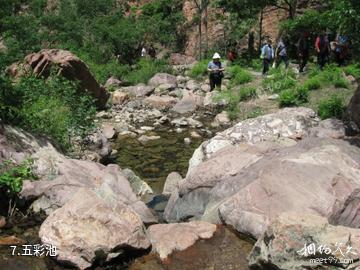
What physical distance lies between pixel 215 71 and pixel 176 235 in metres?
13.0

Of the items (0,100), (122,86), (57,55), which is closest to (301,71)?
(122,86)

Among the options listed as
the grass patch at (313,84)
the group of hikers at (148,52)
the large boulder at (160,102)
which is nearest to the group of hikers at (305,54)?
the large boulder at (160,102)

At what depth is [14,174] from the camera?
8.92 m

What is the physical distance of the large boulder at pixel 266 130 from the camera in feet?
38.2

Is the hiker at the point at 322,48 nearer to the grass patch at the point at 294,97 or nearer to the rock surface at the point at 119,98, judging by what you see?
the grass patch at the point at 294,97

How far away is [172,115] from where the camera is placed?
63.4 feet

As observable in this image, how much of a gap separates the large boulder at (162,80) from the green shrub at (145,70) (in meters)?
0.73

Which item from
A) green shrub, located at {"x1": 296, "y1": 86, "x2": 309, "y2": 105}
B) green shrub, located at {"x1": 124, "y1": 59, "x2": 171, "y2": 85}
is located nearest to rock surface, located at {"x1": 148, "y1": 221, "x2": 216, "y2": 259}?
green shrub, located at {"x1": 296, "y1": 86, "x2": 309, "y2": 105}

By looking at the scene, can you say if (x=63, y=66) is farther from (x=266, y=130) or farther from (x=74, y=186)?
(x=74, y=186)

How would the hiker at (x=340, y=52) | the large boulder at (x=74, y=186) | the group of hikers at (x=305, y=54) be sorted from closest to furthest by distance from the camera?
the large boulder at (x=74, y=186), the group of hikers at (x=305, y=54), the hiker at (x=340, y=52)

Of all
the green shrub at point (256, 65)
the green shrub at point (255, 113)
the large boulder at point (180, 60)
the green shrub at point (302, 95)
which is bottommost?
the large boulder at point (180, 60)

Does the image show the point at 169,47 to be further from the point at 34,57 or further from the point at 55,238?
the point at 55,238

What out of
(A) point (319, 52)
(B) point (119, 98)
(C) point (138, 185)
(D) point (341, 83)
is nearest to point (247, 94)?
(D) point (341, 83)

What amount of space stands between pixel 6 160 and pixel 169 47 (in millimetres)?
29255
